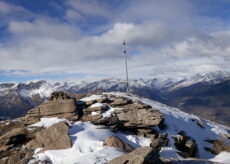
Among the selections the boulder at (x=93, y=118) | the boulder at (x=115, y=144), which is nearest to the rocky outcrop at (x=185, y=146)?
the boulder at (x=115, y=144)

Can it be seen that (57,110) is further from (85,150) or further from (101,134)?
(85,150)

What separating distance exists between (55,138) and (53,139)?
284 millimetres

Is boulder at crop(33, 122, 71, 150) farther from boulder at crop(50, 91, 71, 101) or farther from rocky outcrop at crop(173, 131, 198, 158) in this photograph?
rocky outcrop at crop(173, 131, 198, 158)

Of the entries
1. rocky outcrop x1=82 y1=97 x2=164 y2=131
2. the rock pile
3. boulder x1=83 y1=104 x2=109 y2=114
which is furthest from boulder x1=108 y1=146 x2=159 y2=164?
boulder x1=83 y1=104 x2=109 y2=114

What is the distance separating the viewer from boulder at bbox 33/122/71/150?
3123 centimetres

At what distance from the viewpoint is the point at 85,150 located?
98.0ft

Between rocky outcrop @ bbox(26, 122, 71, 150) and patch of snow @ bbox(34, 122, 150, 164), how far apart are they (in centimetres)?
89

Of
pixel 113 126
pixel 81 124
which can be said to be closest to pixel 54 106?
pixel 81 124

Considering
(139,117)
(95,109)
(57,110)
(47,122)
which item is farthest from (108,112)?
(47,122)

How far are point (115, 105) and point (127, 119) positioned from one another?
17.8 feet

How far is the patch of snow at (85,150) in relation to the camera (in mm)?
26484

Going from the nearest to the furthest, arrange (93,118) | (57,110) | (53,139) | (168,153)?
(53,139) → (168,153) → (93,118) → (57,110)

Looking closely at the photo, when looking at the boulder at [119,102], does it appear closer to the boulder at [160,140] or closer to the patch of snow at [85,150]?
the boulder at [160,140]

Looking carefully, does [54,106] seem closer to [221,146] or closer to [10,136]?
[10,136]
